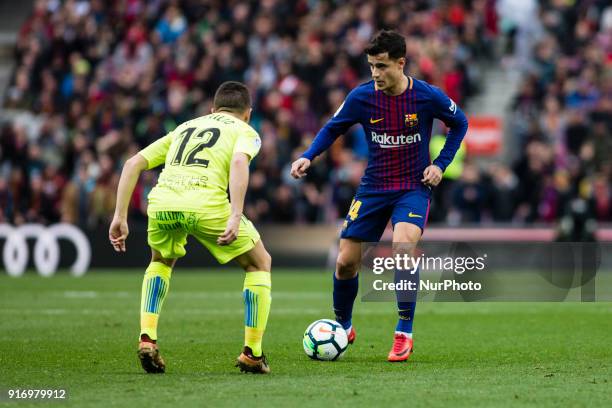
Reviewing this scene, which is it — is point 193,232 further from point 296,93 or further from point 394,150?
point 296,93

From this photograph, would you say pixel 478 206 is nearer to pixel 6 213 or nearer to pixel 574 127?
pixel 574 127

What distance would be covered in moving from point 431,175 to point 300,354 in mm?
1750

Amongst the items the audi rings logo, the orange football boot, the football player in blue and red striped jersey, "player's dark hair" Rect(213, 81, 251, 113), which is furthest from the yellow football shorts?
the audi rings logo

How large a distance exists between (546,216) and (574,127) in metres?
1.79

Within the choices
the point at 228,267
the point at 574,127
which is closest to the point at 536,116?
the point at 574,127

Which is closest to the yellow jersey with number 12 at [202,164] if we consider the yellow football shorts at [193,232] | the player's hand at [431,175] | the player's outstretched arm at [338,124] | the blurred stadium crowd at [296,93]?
the yellow football shorts at [193,232]

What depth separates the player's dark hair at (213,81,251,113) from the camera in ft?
27.2

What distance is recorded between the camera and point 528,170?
21938 mm

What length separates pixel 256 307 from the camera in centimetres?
808

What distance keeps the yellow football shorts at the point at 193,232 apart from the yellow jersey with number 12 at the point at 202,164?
0.05m

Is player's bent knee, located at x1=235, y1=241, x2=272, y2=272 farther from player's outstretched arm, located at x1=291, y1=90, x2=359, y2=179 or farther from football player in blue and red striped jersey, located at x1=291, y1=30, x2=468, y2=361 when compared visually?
player's outstretched arm, located at x1=291, y1=90, x2=359, y2=179

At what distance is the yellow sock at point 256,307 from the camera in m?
8.02

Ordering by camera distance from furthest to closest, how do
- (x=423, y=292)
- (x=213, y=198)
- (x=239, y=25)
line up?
(x=239, y=25) < (x=423, y=292) < (x=213, y=198)

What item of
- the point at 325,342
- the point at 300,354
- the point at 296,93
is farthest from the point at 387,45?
the point at 296,93
